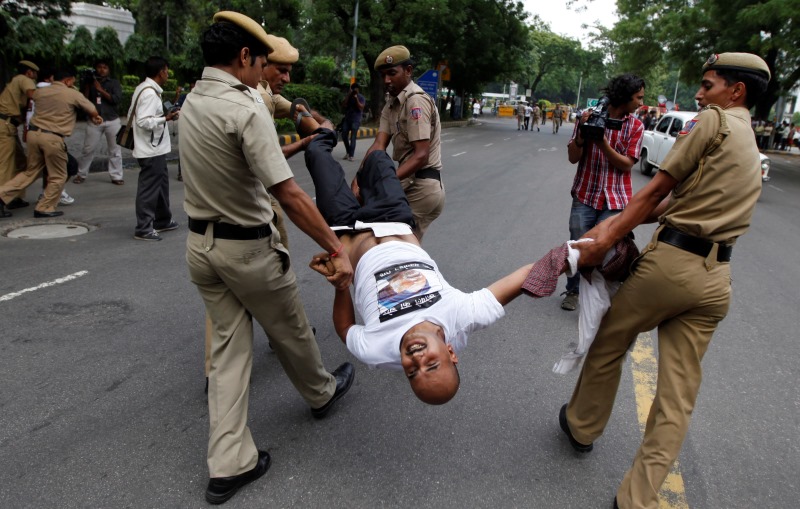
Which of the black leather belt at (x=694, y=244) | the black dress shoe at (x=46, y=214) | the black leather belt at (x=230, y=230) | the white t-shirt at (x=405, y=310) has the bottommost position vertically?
the black dress shoe at (x=46, y=214)

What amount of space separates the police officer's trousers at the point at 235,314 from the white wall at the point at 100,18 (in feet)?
84.0

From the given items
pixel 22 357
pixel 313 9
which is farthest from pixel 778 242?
pixel 313 9

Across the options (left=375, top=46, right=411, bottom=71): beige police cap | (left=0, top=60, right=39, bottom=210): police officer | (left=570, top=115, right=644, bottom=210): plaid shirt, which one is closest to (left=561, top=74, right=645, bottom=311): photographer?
(left=570, top=115, right=644, bottom=210): plaid shirt

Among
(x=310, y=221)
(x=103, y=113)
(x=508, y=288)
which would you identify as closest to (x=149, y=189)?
(x=103, y=113)

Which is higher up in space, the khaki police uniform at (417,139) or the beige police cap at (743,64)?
the beige police cap at (743,64)

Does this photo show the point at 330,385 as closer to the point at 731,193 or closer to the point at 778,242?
the point at 731,193

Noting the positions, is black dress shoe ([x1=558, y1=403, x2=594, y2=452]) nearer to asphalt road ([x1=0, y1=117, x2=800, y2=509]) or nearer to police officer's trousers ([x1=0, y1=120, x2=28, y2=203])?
asphalt road ([x1=0, y1=117, x2=800, y2=509])

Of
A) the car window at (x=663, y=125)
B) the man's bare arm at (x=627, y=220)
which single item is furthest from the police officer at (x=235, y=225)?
the car window at (x=663, y=125)

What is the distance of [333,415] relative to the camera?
3.04 metres

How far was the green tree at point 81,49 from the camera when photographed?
63.4 ft

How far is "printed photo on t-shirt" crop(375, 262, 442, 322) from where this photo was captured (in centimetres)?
239

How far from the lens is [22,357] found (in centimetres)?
349

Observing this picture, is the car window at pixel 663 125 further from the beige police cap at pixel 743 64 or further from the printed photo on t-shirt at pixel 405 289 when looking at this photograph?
the printed photo on t-shirt at pixel 405 289

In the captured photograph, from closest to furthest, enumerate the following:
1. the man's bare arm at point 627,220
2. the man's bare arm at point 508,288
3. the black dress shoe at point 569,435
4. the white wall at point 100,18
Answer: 1. the man's bare arm at point 627,220
2. the man's bare arm at point 508,288
3. the black dress shoe at point 569,435
4. the white wall at point 100,18
